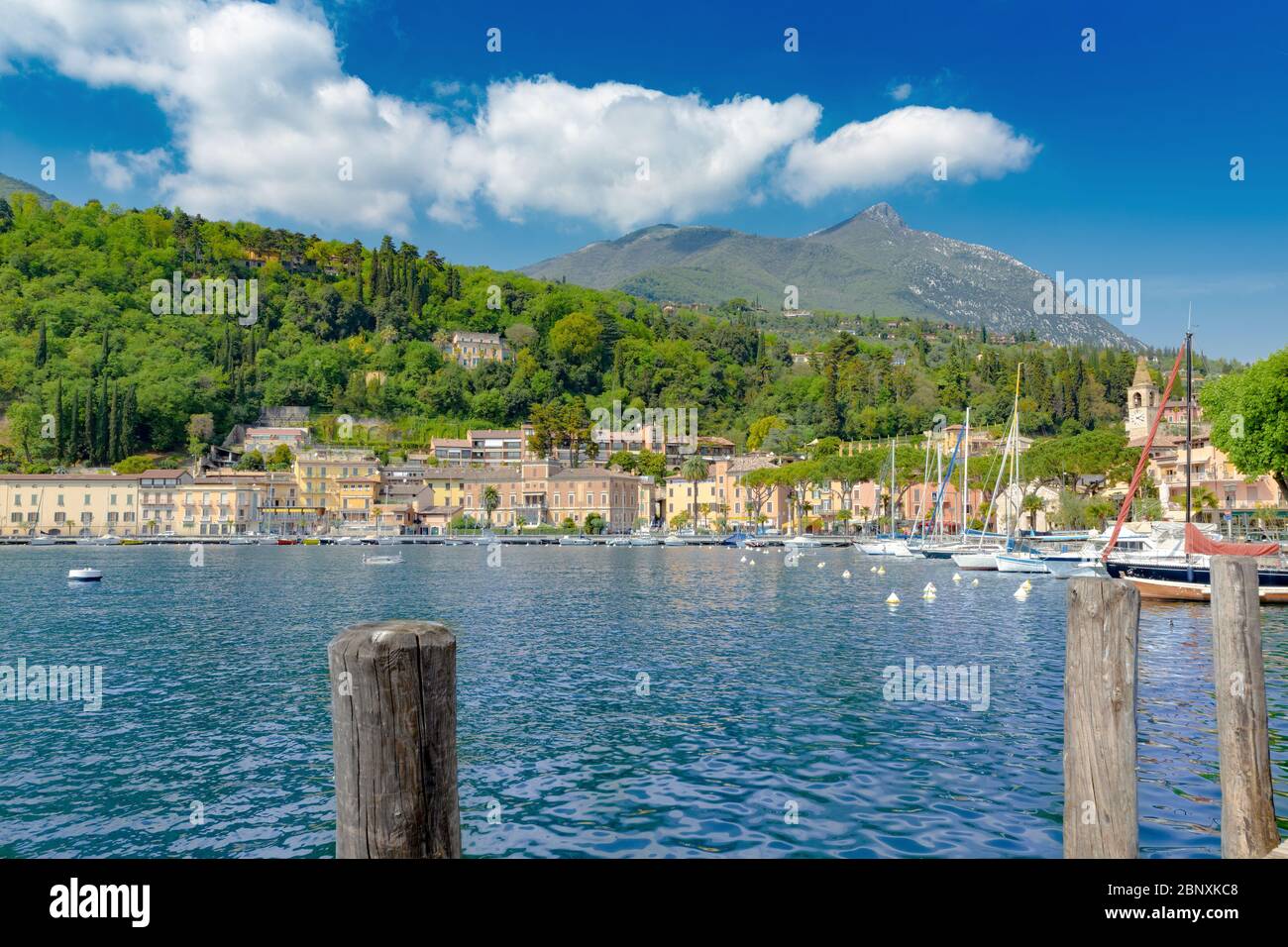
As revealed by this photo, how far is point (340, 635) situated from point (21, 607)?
157ft

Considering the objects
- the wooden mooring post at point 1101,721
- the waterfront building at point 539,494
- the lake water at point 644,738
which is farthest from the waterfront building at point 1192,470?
the waterfront building at point 539,494

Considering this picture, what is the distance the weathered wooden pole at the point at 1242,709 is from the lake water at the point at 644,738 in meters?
2.60

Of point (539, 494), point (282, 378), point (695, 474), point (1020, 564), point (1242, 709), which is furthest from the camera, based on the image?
point (282, 378)

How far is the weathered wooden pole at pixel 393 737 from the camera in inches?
160

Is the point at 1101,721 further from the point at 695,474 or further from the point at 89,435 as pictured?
the point at 89,435

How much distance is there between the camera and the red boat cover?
35.0 metres

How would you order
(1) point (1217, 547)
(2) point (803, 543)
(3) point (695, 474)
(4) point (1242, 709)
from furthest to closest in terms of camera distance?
1. (3) point (695, 474)
2. (2) point (803, 543)
3. (1) point (1217, 547)
4. (4) point (1242, 709)

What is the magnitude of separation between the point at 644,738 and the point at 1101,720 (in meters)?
10.7

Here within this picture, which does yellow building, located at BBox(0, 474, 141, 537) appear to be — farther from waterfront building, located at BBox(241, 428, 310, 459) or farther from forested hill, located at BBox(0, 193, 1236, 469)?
waterfront building, located at BBox(241, 428, 310, 459)

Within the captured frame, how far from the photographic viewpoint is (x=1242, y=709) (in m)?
8.16

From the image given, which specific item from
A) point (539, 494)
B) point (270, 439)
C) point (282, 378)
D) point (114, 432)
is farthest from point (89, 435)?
point (539, 494)

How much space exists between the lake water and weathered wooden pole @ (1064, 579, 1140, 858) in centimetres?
431
